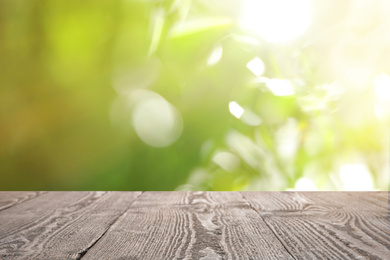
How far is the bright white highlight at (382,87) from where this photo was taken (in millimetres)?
1545

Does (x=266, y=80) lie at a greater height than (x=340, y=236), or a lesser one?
greater

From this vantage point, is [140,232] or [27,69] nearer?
[140,232]

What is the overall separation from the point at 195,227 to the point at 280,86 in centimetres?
82

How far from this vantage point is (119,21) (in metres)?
1.48

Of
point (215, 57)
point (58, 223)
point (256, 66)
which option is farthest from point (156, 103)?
point (58, 223)

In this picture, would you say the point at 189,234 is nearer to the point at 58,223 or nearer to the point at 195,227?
the point at 195,227

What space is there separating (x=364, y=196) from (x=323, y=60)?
1.72 ft

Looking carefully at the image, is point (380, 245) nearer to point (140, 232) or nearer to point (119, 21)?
point (140, 232)

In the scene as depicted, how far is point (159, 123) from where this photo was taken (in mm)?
1496

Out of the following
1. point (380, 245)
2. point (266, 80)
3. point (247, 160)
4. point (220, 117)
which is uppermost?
point (266, 80)

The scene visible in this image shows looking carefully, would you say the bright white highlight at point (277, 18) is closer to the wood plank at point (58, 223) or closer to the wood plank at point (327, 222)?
the wood plank at point (327, 222)

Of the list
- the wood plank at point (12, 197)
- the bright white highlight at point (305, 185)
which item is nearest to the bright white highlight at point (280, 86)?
the bright white highlight at point (305, 185)

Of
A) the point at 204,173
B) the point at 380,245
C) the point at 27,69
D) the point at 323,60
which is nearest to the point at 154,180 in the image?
the point at 204,173

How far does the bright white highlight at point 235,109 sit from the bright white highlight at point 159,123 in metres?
0.19
